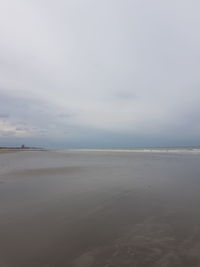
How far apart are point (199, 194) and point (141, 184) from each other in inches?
93.7

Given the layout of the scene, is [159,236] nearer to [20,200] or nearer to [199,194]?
[199,194]

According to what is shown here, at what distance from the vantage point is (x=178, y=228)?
12.9 feet

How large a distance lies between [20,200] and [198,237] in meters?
5.23

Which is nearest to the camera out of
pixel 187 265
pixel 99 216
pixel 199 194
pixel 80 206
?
pixel 187 265

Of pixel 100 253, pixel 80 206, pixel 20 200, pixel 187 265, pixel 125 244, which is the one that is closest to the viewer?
pixel 187 265

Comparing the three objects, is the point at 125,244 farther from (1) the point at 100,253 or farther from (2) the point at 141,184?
(2) the point at 141,184

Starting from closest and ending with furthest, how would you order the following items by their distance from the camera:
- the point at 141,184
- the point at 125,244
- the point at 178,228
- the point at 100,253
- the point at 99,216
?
the point at 100,253 < the point at 125,244 < the point at 178,228 < the point at 99,216 < the point at 141,184

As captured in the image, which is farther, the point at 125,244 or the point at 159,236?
the point at 159,236

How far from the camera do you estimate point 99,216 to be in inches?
182

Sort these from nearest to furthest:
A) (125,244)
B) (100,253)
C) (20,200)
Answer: (100,253)
(125,244)
(20,200)

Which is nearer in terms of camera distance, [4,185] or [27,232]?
[27,232]

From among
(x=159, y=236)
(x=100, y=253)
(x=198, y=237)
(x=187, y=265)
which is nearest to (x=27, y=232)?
(x=100, y=253)

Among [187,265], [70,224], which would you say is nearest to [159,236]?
[187,265]

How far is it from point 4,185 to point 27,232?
5054 mm
